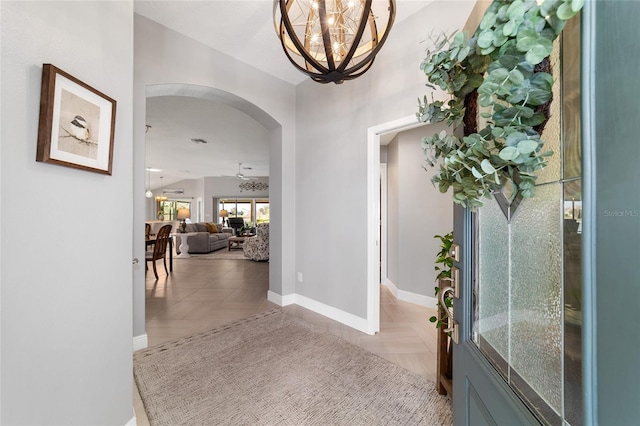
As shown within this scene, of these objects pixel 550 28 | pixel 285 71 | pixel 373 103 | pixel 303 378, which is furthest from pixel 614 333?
pixel 285 71

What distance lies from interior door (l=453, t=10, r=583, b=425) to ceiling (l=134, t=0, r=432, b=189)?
225 cm

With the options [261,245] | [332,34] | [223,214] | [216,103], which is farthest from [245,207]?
[332,34]

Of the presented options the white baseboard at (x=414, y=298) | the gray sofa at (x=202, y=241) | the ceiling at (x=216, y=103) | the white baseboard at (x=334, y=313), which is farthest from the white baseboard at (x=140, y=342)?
the gray sofa at (x=202, y=241)

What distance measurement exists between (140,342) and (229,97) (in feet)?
8.61

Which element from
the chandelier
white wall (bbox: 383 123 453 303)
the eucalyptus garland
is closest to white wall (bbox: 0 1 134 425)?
the chandelier

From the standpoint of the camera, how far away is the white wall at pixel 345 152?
227 cm

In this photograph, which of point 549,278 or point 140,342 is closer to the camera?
point 549,278

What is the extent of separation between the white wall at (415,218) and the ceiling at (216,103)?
61.5 inches

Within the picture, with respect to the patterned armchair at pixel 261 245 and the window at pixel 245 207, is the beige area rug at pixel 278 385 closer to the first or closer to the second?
the patterned armchair at pixel 261 245

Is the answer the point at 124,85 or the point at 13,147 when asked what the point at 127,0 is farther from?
the point at 13,147

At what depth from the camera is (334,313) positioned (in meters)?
2.97

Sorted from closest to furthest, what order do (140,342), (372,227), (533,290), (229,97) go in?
(533,290), (140,342), (372,227), (229,97)

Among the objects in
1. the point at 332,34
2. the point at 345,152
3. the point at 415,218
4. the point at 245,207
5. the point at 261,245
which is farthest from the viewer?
the point at 245,207

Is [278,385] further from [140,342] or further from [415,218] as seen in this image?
[415,218]
